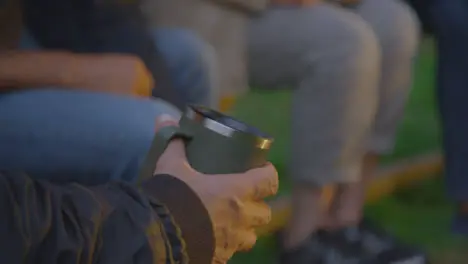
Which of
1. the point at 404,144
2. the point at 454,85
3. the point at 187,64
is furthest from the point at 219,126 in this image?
the point at 404,144

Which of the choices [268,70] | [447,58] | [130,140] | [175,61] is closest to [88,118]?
[130,140]

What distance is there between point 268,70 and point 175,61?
0.77 ft

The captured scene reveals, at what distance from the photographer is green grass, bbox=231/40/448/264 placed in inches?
65.6

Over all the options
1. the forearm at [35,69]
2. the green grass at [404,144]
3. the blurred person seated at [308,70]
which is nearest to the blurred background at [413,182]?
the green grass at [404,144]

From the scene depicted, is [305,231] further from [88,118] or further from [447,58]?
[88,118]

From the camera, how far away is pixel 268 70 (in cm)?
134

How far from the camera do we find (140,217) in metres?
0.58

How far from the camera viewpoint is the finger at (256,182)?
673 mm

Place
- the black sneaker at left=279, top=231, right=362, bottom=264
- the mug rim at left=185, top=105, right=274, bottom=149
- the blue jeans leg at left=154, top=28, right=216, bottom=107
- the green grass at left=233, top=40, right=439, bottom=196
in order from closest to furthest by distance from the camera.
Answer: the mug rim at left=185, top=105, right=274, bottom=149
the blue jeans leg at left=154, top=28, right=216, bottom=107
the black sneaker at left=279, top=231, right=362, bottom=264
the green grass at left=233, top=40, right=439, bottom=196

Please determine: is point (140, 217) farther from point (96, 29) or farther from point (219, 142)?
point (96, 29)

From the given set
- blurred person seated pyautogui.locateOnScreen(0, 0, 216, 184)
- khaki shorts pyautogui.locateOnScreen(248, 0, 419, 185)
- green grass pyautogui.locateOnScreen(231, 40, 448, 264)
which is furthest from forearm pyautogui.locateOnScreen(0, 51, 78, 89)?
green grass pyautogui.locateOnScreen(231, 40, 448, 264)

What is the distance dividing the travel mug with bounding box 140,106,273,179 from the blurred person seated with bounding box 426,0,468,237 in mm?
1010

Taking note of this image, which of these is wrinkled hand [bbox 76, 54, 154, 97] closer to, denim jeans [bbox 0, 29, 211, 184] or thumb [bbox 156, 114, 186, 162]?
denim jeans [bbox 0, 29, 211, 184]

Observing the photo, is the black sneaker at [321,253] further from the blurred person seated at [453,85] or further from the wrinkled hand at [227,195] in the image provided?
the wrinkled hand at [227,195]
